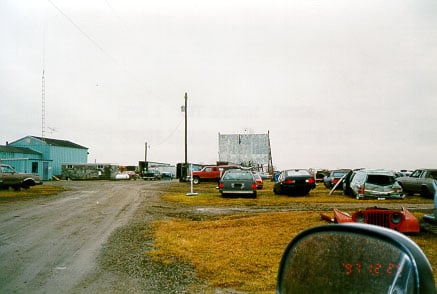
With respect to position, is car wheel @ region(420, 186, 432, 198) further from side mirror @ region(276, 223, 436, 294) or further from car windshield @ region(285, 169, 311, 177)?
side mirror @ region(276, 223, 436, 294)

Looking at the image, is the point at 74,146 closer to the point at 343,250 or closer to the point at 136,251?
the point at 136,251

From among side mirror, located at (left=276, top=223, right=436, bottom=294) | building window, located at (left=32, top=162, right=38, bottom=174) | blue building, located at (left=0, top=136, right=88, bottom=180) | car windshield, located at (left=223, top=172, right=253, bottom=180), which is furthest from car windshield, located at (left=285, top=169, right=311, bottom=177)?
building window, located at (left=32, top=162, right=38, bottom=174)

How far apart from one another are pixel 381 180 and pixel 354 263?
67.0 feet

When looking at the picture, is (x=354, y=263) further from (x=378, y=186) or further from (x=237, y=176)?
(x=237, y=176)

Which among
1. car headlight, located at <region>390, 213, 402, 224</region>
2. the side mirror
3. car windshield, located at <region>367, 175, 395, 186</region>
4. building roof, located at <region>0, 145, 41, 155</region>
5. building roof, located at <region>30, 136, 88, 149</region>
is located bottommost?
car headlight, located at <region>390, 213, 402, 224</region>

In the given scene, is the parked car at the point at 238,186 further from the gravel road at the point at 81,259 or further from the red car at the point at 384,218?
the red car at the point at 384,218

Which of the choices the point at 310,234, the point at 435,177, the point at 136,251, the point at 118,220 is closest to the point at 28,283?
the point at 136,251

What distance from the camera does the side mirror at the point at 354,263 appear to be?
1.68 meters

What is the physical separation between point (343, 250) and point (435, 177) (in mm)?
23583

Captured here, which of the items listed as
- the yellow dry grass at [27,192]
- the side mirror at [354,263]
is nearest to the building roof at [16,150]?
the yellow dry grass at [27,192]

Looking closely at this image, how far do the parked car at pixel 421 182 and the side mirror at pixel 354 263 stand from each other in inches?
867

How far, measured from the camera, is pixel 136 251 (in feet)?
25.1

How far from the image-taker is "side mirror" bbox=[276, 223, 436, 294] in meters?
1.68

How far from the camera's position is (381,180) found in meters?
20.8
